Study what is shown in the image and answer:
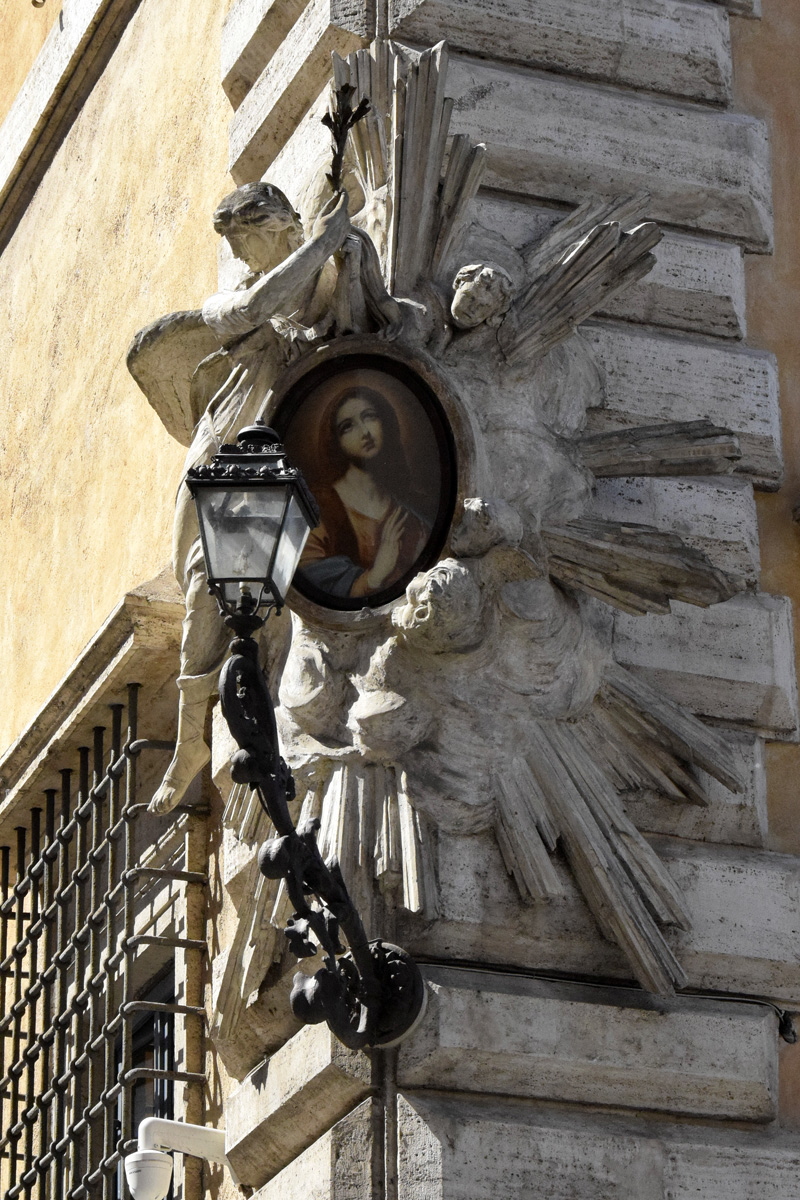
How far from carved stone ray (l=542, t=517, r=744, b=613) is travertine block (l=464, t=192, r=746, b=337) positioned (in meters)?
0.79

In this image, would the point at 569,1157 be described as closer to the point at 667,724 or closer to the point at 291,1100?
the point at 291,1100

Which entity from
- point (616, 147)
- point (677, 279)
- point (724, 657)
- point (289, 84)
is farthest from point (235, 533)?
point (289, 84)

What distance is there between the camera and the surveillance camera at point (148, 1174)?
5953 millimetres

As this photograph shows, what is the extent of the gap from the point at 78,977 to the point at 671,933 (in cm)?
201

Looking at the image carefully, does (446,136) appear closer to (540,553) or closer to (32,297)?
(540,553)

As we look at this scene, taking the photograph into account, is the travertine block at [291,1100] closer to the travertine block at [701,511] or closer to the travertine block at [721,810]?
the travertine block at [721,810]

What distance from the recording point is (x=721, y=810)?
19.6 ft

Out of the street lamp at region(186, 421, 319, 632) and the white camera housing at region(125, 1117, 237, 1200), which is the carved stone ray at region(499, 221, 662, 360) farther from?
the white camera housing at region(125, 1117, 237, 1200)

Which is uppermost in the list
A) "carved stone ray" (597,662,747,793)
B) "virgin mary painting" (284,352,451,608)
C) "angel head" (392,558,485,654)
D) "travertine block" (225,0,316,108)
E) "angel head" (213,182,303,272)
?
"travertine block" (225,0,316,108)

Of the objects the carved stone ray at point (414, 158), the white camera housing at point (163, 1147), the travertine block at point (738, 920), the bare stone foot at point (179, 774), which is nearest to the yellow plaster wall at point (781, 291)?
the travertine block at point (738, 920)

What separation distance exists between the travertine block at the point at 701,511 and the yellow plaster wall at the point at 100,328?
156 centimetres

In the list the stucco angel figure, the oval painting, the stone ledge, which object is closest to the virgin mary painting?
the oval painting

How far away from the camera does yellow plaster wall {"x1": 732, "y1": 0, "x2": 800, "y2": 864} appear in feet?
20.1

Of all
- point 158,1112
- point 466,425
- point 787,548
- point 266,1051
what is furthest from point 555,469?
point 158,1112
